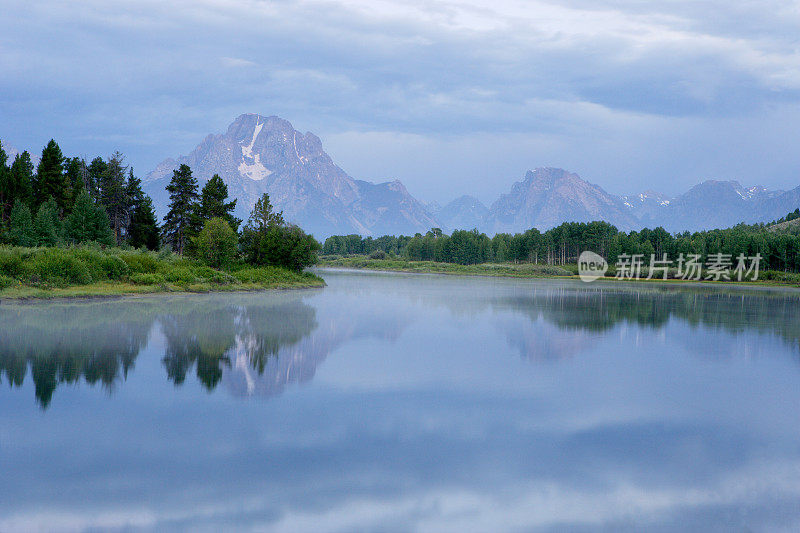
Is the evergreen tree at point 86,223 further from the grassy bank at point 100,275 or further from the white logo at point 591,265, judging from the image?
the white logo at point 591,265

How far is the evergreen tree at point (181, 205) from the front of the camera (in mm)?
43969

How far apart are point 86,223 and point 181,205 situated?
9366mm

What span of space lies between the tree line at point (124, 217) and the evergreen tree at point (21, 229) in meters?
0.04

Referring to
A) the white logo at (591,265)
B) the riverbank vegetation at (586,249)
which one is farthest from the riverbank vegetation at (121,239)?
the white logo at (591,265)

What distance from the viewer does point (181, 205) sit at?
44.7 metres

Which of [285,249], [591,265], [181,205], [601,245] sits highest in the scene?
[181,205]

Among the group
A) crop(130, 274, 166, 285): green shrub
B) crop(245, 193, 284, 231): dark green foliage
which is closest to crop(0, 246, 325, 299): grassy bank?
crop(130, 274, 166, 285): green shrub

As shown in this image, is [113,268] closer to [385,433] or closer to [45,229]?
[45,229]

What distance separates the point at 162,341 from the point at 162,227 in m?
35.1

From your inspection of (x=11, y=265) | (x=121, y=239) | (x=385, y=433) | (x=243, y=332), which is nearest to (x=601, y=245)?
(x=121, y=239)

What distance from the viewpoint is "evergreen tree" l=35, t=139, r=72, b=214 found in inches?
1597

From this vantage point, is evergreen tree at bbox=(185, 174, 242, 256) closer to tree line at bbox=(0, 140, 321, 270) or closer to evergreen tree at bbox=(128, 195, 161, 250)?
tree line at bbox=(0, 140, 321, 270)

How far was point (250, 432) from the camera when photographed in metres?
6.96

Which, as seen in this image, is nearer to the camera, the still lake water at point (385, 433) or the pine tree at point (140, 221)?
the still lake water at point (385, 433)
